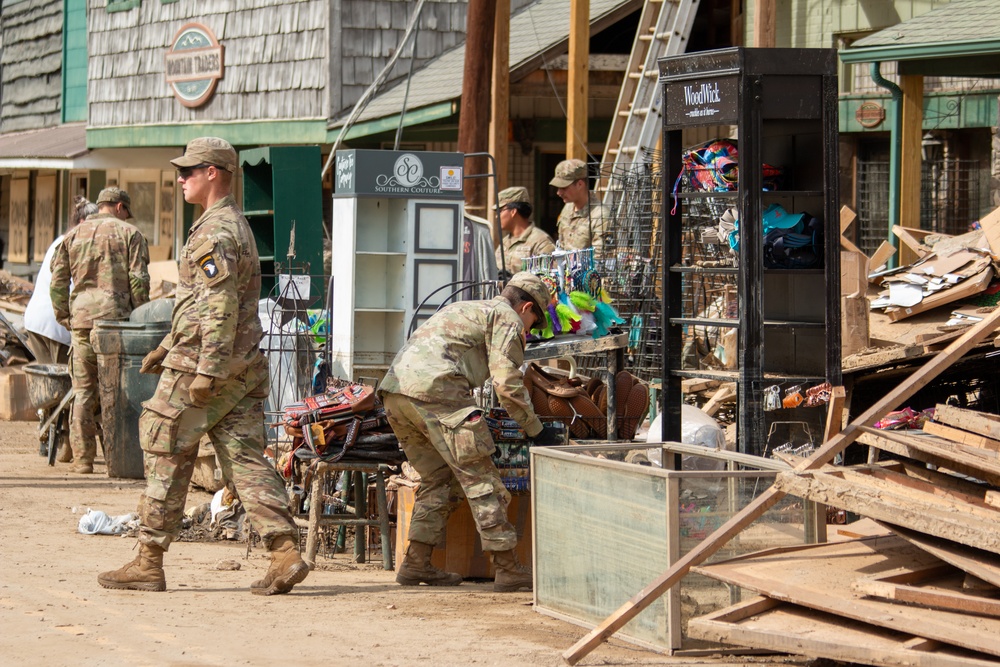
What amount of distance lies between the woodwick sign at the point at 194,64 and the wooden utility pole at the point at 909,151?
9.54 metres

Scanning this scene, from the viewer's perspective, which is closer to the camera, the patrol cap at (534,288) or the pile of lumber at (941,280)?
the patrol cap at (534,288)

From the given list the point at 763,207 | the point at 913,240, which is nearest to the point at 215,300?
the point at 763,207

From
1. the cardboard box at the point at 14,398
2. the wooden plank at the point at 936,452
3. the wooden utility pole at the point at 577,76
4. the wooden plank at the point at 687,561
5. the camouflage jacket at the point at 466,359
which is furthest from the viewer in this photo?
the cardboard box at the point at 14,398

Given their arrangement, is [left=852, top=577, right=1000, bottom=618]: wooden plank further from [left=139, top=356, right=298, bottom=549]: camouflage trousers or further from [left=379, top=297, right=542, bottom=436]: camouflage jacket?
[left=139, top=356, right=298, bottom=549]: camouflage trousers

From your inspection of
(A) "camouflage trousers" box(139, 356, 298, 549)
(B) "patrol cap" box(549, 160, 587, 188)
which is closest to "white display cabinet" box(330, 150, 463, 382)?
(B) "patrol cap" box(549, 160, 587, 188)

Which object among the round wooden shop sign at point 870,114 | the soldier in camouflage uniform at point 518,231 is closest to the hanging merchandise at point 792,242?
the soldier in camouflage uniform at point 518,231

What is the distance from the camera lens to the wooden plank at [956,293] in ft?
34.2

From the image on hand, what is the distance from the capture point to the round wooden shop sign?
15.7m

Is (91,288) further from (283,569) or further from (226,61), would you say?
(226,61)

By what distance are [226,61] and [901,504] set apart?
15434mm

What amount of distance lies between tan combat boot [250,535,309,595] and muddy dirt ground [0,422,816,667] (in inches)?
3.2

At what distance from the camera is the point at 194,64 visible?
2020 centimetres

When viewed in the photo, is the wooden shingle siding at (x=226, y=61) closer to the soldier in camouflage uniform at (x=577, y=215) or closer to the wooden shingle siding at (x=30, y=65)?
the wooden shingle siding at (x=30, y=65)

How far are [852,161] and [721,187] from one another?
9.25 metres
